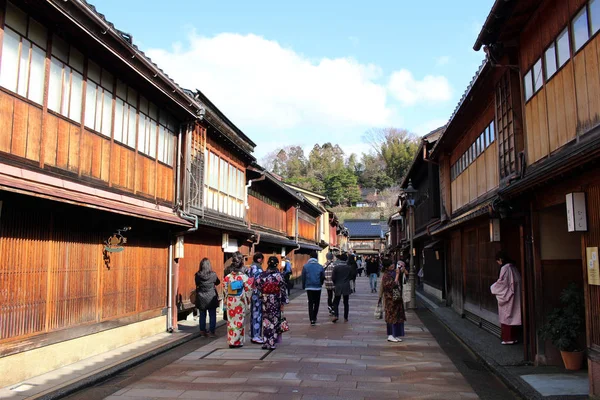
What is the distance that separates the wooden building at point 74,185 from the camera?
7031 millimetres

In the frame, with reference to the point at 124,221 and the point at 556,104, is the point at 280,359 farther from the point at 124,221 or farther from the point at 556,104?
the point at 556,104

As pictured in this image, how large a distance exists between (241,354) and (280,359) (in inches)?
36.9

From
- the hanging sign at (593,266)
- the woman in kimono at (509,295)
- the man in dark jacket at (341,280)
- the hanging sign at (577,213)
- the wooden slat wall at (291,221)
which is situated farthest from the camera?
the wooden slat wall at (291,221)

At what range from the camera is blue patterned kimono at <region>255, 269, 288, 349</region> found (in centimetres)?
1029

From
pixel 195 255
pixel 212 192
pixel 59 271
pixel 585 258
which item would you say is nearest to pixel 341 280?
pixel 195 255

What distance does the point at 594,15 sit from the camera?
632 cm

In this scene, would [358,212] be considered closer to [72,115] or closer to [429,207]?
[429,207]

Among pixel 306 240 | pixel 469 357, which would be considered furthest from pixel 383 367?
pixel 306 240

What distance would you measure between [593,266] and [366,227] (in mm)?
75119

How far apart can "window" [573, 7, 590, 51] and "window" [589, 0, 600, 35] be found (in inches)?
6.3

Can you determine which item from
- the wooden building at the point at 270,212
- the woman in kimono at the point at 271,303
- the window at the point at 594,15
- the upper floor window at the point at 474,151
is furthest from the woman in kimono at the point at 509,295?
the wooden building at the point at 270,212

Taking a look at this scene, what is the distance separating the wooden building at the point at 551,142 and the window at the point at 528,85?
18mm

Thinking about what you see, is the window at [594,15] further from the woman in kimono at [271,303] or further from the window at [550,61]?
the woman in kimono at [271,303]

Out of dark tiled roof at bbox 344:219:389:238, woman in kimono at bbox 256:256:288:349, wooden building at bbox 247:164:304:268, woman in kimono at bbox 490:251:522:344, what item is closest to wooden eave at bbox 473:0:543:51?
woman in kimono at bbox 490:251:522:344
